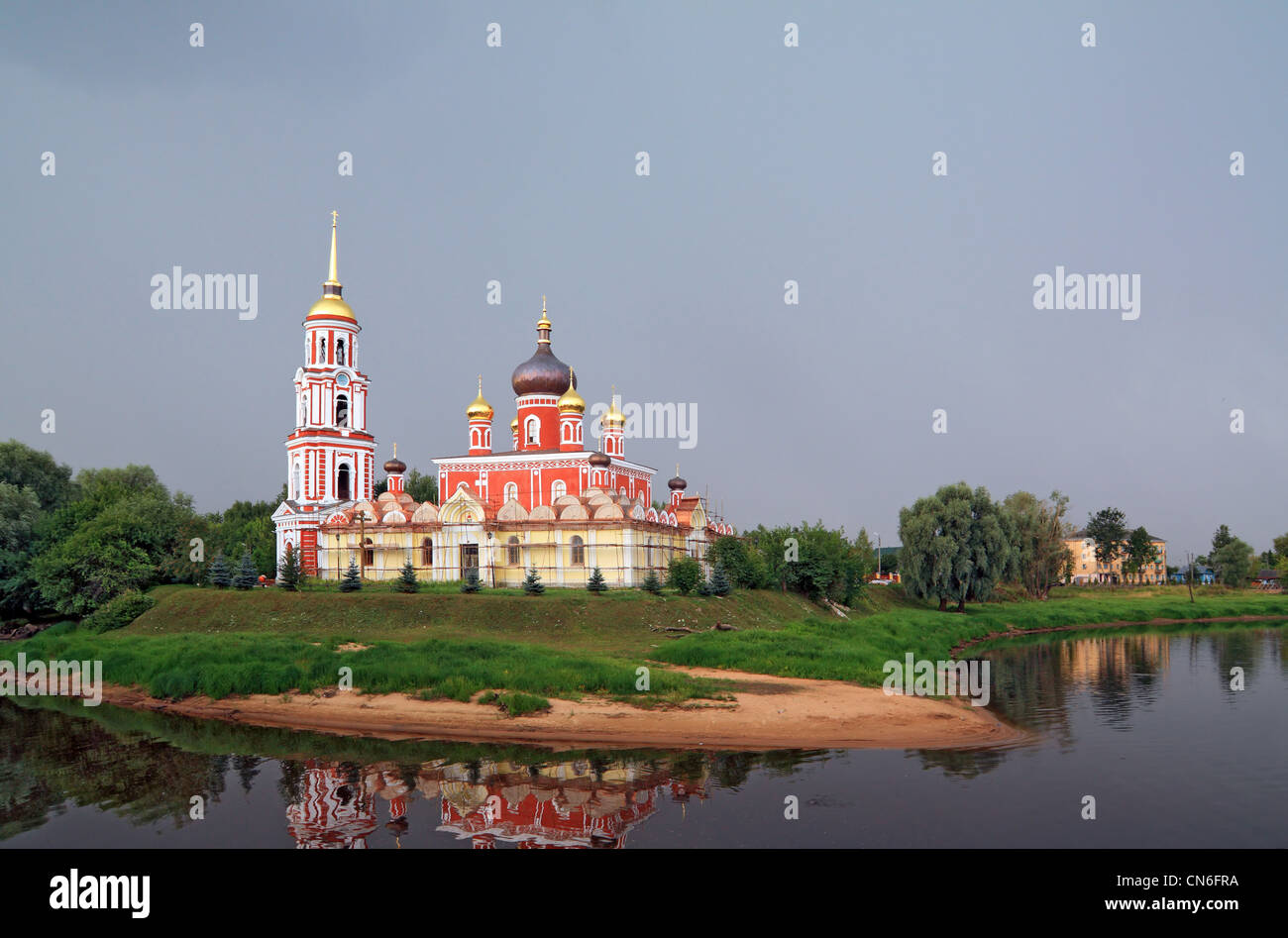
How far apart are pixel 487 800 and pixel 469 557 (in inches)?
1064

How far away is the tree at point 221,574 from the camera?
39562 millimetres

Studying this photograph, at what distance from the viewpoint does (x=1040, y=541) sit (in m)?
68.2

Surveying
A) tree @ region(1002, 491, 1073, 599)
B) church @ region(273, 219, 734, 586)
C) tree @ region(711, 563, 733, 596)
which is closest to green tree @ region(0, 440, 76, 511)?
church @ region(273, 219, 734, 586)

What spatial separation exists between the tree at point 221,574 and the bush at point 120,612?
2465mm

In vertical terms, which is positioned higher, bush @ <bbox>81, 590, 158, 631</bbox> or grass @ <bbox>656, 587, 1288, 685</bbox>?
bush @ <bbox>81, 590, 158, 631</bbox>

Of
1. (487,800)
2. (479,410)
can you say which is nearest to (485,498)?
(479,410)

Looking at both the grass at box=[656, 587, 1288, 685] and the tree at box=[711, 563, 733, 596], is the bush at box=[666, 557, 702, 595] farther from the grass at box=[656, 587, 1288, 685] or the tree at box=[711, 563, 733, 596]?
the grass at box=[656, 587, 1288, 685]

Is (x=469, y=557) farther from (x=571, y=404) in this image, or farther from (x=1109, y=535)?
(x=1109, y=535)

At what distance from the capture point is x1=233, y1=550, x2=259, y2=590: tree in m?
39.6

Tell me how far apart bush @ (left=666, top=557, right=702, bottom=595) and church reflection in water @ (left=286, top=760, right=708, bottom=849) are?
800 inches

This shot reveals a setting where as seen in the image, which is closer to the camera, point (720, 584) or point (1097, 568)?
point (720, 584)
